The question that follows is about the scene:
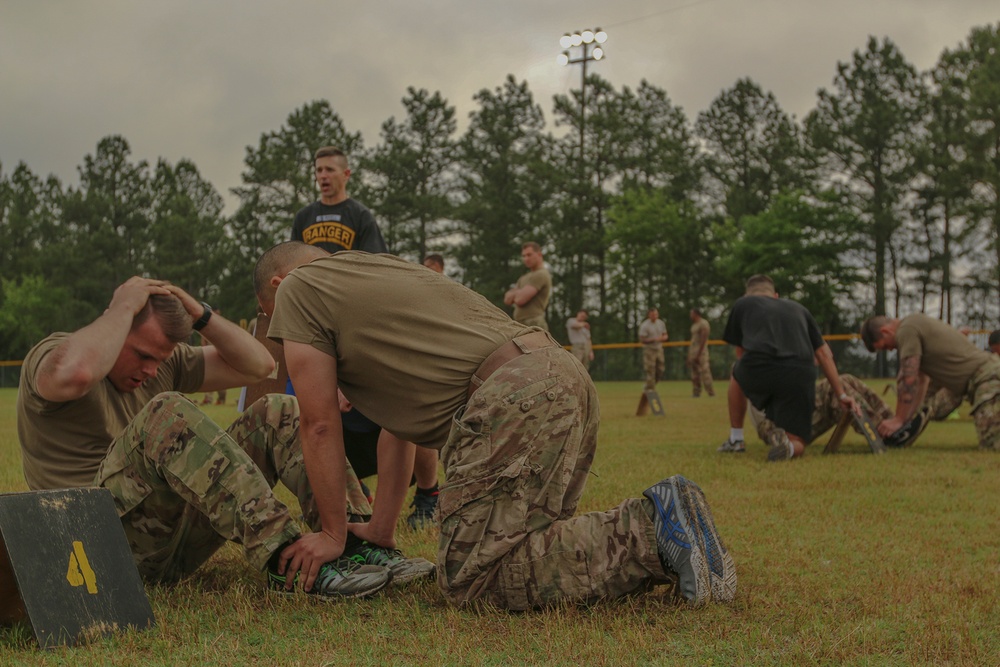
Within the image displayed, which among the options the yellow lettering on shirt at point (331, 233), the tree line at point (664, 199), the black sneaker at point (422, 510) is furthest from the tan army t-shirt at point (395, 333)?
the tree line at point (664, 199)

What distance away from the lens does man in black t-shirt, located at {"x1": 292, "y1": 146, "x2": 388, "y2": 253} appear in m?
7.25

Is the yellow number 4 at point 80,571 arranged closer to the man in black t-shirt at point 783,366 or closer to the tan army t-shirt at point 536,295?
the man in black t-shirt at point 783,366

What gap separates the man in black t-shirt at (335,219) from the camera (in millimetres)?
7246

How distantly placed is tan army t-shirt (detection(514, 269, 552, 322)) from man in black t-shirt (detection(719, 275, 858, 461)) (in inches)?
161

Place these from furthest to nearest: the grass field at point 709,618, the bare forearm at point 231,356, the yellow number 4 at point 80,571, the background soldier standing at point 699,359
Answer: the background soldier standing at point 699,359, the bare forearm at point 231,356, the yellow number 4 at point 80,571, the grass field at point 709,618

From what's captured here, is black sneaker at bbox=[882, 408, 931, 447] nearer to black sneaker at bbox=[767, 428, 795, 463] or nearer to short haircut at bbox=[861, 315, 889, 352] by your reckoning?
short haircut at bbox=[861, 315, 889, 352]

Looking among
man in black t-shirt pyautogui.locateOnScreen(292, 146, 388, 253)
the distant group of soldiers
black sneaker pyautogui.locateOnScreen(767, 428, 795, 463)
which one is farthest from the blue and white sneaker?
black sneaker pyautogui.locateOnScreen(767, 428, 795, 463)

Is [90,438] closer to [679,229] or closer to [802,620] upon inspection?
[802,620]

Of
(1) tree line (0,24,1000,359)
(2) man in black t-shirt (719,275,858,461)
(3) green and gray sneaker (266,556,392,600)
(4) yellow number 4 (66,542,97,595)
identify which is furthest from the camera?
(1) tree line (0,24,1000,359)

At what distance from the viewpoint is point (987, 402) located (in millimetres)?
9430

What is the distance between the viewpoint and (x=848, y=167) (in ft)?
165

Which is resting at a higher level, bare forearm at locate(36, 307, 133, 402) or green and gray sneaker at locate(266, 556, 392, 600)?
bare forearm at locate(36, 307, 133, 402)

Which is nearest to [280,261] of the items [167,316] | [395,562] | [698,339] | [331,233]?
[167,316]

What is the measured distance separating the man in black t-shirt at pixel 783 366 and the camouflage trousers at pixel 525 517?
5489 millimetres
